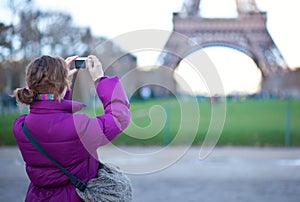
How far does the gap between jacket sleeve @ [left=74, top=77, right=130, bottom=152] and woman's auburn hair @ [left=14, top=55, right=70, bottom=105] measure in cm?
15

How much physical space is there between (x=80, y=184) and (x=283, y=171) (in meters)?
6.15

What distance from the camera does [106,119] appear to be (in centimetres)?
198

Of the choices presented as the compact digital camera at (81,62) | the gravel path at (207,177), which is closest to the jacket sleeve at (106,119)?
the compact digital camera at (81,62)

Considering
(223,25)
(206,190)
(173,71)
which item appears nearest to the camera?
(173,71)

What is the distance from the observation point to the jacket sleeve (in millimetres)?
1948

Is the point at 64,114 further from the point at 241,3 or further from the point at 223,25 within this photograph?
the point at 241,3

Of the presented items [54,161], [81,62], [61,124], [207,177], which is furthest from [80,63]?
[207,177]

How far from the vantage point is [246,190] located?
20.0ft

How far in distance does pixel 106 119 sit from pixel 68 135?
18 centimetres

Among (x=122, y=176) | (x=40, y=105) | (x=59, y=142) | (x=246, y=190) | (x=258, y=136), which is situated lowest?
(x=258, y=136)

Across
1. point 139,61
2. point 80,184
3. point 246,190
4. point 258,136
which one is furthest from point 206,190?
point 258,136

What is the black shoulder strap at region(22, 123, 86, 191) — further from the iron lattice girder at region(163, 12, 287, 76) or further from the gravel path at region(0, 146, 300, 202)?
the iron lattice girder at region(163, 12, 287, 76)

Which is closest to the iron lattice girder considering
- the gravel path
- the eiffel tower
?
the eiffel tower

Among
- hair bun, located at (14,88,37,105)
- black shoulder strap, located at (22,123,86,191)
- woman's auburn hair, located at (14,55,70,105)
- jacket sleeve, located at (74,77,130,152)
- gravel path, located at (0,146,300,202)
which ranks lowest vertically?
gravel path, located at (0,146,300,202)
